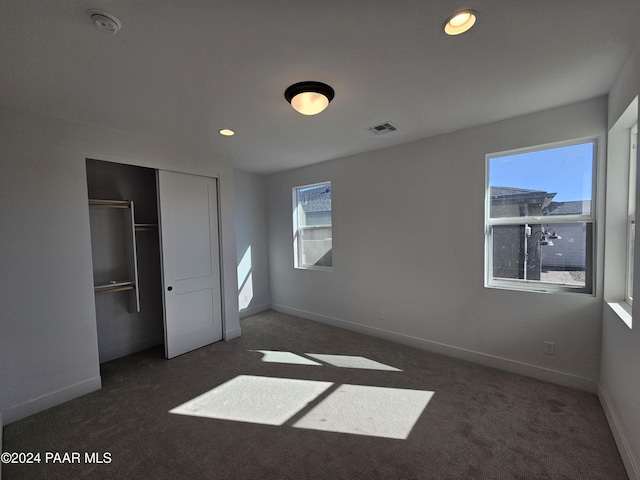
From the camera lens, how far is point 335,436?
2.02 metres

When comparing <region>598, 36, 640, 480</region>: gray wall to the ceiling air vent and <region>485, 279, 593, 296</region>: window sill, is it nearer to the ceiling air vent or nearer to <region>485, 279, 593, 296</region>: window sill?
<region>485, 279, 593, 296</region>: window sill

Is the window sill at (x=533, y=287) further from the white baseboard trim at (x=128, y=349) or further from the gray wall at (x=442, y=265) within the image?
the white baseboard trim at (x=128, y=349)

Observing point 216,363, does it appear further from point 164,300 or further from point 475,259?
point 475,259

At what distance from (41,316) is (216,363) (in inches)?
64.6

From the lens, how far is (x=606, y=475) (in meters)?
1.66

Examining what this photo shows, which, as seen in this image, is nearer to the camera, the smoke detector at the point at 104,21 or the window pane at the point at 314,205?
the smoke detector at the point at 104,21

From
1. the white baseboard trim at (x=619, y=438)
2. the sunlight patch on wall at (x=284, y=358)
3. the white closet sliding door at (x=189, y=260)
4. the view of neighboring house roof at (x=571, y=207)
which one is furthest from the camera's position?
the white closet sliding door at (x=189, y=260)

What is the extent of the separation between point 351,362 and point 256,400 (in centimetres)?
115

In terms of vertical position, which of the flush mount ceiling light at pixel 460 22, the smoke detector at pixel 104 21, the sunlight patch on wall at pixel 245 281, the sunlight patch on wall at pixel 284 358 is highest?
the flush mount ceiling light at pixel 460 22

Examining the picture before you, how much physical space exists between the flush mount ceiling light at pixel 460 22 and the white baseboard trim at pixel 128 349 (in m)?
4.48

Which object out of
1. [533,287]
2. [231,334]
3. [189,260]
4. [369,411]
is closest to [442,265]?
[533,287]

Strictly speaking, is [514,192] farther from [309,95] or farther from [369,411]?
[369,411]

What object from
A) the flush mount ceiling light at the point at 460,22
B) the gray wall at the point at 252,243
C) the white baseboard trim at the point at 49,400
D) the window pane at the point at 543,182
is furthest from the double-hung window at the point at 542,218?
the white baseboard trim at the point at 49,400

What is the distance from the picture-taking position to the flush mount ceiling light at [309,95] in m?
2.01
